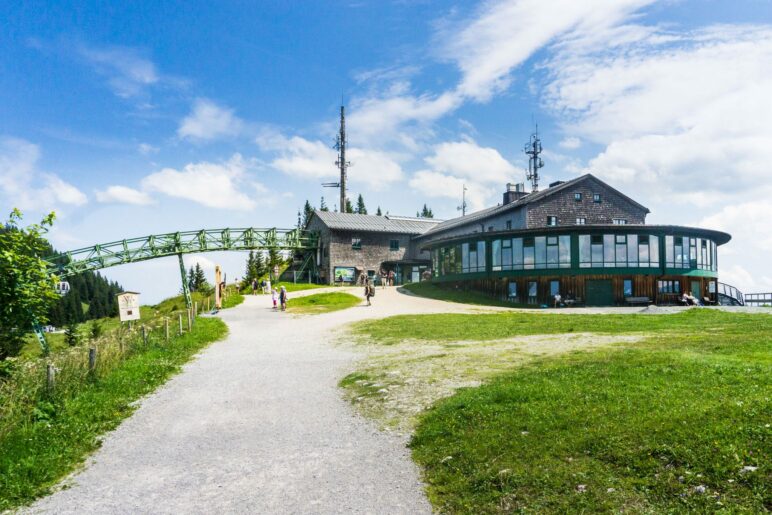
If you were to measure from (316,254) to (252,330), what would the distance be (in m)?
37.8

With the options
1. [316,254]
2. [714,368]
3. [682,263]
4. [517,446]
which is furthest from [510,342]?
[316,254]

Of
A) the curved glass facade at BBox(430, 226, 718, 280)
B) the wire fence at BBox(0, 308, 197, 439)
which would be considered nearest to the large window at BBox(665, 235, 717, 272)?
the curved glass facade at BBox(430, 226, 718, 280)

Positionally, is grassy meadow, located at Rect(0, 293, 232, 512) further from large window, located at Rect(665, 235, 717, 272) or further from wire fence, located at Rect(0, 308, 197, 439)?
large window, located at Rect(665, 235, 717, 272)

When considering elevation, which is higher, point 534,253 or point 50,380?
point 534,253

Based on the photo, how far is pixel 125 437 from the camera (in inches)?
397

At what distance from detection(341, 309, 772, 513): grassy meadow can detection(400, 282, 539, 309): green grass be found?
85.3ft

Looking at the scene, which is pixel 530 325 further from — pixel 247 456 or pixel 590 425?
pixel 247 456

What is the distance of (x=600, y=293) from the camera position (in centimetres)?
4103

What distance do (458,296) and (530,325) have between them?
20.0m

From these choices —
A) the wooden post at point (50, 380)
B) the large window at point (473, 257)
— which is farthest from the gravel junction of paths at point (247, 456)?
the large window at point (473, 257)

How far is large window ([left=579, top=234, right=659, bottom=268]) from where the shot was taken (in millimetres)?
41219

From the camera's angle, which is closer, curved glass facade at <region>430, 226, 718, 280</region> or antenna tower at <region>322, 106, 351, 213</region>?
curved glass facade at <region>430, 226, 718, 280</region>

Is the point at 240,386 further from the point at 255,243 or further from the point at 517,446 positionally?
the point at 255,243

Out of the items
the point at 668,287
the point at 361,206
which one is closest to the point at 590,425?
the point at 668,287
